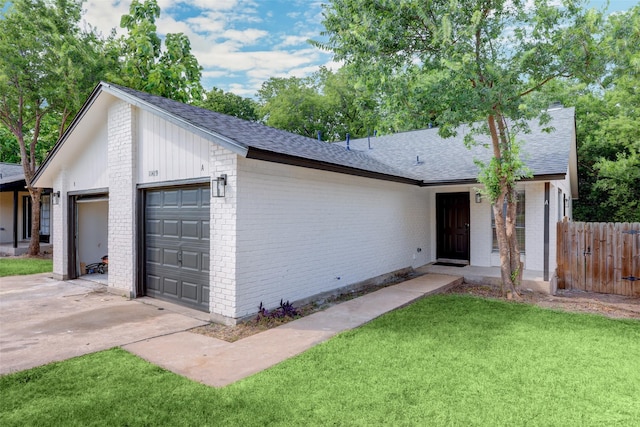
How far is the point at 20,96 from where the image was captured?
13.5 m

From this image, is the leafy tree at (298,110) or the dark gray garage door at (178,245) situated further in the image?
the leafy tree at (298,110)

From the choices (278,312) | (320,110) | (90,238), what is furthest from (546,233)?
(320,110)

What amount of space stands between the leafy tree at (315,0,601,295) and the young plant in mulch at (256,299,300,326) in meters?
4.58

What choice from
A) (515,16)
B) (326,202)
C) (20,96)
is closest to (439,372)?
(326,202)

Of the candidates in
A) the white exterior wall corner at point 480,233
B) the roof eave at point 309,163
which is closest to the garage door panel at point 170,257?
the roof eave at point 309,163

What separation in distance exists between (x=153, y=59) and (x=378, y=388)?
66.1 feet

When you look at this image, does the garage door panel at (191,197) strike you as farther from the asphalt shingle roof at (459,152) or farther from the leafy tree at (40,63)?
the leafy tree at (40,63)

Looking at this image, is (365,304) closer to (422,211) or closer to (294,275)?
(294,275)

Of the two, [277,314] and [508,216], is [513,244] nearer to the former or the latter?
[508,216]

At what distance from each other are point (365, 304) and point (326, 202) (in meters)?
2.13

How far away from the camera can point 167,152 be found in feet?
22.0

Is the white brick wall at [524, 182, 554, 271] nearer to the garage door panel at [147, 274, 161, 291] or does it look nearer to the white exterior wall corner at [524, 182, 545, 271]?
the white exterior wall corner at [524, 182, 545, 271]

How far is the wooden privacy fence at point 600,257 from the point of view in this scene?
8.14 m

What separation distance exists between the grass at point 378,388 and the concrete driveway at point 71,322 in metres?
0.54
